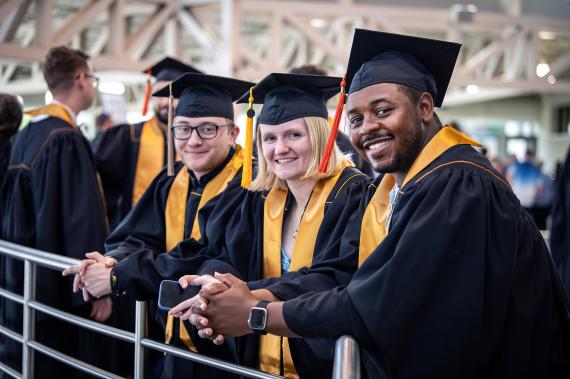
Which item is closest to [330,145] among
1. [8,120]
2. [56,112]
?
[56,112]

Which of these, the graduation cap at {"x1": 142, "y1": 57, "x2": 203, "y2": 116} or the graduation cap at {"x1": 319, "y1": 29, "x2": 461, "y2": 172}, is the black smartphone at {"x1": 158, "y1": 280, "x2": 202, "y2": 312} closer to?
the graduation cap at {"x1": 319, "y1": 29, "x2": 461, "y2": 172}

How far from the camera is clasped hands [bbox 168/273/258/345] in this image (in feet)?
5.95

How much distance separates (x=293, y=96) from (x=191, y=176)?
756mm

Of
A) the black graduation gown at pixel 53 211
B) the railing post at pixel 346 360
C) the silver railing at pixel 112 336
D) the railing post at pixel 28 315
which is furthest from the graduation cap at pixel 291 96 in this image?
the black graduation gown at pixel 53 211

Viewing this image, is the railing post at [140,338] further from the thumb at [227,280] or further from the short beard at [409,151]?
the short beard at [409,151]

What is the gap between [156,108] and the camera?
4.12 metres

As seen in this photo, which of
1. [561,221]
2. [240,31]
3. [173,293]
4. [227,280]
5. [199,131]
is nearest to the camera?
[227,280]

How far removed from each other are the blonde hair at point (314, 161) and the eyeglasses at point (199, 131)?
0.41 meters

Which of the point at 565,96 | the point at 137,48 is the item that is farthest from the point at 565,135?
the point at 137,48

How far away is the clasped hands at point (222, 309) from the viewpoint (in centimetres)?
181

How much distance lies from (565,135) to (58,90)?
1783cm

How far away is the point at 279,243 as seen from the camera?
2299mm

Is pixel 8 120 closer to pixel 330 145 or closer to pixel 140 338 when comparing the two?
pixel 140 338

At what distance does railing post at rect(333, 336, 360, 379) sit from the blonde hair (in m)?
0.91
